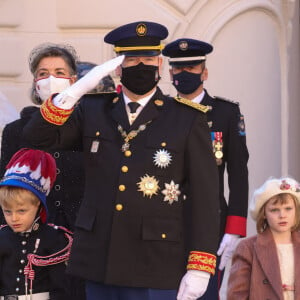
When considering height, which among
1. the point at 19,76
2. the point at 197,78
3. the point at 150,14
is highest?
the point at 150,14

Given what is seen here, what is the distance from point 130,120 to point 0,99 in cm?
334

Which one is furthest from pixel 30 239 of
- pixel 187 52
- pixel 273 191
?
pixel 187 52

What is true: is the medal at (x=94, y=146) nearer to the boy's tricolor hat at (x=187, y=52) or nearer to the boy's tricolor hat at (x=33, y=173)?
the boy's tricolor hat at (x=33, y=173)

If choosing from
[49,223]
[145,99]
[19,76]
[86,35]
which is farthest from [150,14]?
[145,99]

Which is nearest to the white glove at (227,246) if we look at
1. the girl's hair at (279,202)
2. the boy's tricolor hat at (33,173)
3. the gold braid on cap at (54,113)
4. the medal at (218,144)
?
the girl's hair at (279,202)

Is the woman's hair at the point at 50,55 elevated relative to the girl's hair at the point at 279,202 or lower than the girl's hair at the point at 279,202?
elevated

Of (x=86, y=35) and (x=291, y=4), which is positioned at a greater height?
(x=291, y=4)

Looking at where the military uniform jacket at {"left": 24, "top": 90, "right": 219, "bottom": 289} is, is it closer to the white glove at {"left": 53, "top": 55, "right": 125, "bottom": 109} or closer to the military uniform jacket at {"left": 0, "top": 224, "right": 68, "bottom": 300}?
the white glove at {"left": 53, "top": 55, "right": 125, "bottom": 109}

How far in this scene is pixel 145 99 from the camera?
4.94 metres

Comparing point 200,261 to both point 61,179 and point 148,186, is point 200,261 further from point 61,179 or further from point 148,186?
point 61,179

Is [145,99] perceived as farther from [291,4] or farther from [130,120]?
[291,4]

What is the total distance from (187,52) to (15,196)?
4.66 feet

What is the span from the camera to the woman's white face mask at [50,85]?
5.82 metres

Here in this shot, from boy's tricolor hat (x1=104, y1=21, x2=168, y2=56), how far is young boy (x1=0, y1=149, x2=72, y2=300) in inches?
35.9
